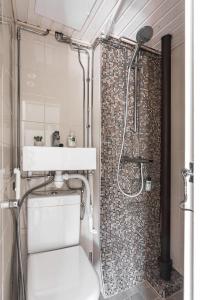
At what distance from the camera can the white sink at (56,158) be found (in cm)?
113

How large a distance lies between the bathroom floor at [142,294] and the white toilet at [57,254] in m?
0.57

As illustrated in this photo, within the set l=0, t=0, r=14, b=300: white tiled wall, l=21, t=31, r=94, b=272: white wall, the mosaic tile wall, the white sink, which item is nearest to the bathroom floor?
the mosaic tile wall

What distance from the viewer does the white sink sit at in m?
1.13

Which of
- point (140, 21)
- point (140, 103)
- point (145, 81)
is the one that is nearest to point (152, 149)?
point (140, 103)

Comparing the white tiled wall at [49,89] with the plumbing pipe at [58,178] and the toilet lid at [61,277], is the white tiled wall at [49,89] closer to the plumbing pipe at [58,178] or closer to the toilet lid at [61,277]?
the plumbing pipe at [58,178]

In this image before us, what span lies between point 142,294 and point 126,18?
2.10 metres

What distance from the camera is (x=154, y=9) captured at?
119 cm

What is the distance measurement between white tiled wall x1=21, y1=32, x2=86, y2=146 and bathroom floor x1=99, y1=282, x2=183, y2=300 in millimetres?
1278

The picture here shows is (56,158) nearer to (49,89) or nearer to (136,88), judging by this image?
(49,89)
